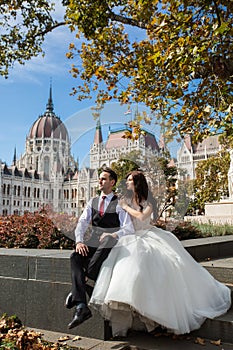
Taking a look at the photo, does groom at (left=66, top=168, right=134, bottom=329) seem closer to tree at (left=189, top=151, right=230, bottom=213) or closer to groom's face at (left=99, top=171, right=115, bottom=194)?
groom's face at (left=99, top=171, right=115, bottom=194)

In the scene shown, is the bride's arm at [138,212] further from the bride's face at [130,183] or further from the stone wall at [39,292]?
the stone wall at [39,292]

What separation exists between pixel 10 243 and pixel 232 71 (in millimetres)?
6642

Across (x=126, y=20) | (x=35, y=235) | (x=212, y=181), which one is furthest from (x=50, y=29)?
(x=212, y=181)

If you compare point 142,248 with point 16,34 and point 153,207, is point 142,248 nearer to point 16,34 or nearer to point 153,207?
point 153,207

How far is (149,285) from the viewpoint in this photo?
3.31 metres

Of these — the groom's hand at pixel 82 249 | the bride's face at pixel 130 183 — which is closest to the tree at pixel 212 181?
the bride's face at pixel 130 183

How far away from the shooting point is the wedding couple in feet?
10.7

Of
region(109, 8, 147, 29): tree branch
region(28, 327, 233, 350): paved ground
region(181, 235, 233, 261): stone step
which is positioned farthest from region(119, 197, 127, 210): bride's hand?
region(109, 8, 147, 29): tree branch

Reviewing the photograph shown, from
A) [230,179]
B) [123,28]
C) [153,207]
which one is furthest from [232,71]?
[230,179]

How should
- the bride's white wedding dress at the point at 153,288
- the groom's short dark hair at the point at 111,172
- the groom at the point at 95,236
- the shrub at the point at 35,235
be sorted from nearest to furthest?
1. the bride's white wedding dress at the point at 153,288
2. the groom at the point at 95,236
3. the groom's short dark hair at the point at 111,172
4. the shrub at the point at 35,235

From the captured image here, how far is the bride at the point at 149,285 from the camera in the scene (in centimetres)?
324

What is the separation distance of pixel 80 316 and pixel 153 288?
88 centimetres

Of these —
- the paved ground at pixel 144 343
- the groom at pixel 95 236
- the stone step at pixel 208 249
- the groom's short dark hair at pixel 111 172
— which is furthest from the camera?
the stone step at pixel 208 249

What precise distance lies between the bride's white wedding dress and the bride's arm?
81 mm
